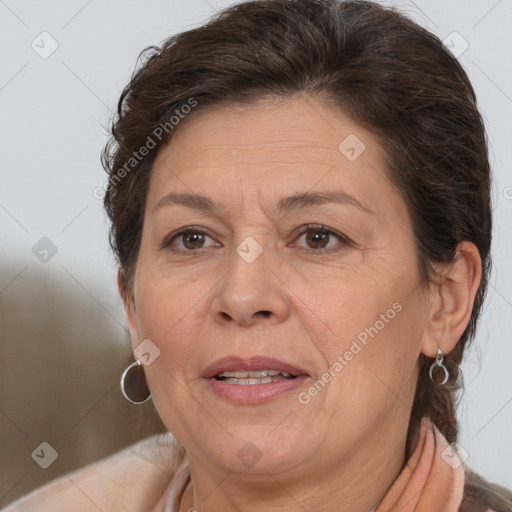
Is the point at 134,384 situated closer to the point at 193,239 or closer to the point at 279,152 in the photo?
the point at 193,239

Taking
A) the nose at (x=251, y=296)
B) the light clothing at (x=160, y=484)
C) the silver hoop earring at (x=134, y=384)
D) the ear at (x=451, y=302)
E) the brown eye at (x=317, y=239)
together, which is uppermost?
the nose at (x=251, y=296)

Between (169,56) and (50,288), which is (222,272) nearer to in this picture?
(169,56)

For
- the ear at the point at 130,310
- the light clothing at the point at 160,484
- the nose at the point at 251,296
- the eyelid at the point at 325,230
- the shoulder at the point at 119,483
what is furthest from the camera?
the shoulder at the point at 119,483

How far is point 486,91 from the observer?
247 centimetres

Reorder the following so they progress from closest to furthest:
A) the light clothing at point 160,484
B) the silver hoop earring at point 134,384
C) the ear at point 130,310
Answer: the light clothing at point 160,484
the ear at point 130,310
the silver hoop earring at point 134,384

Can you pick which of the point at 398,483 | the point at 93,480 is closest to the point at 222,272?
the point at 398,483

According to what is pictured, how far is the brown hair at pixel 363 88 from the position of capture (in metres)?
1.70

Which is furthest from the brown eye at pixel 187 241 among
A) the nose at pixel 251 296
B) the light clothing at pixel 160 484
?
the light clothing at pixel 160 484

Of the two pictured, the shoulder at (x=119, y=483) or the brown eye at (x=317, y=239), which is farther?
the shoulder at (x=119, y=483)

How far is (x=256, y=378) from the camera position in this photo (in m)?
1.58

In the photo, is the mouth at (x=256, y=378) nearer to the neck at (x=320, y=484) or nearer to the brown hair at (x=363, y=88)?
the neck at (x=320, y=484)

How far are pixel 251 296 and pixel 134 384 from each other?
2.12 ft

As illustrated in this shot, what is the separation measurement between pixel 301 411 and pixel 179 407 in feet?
0.80

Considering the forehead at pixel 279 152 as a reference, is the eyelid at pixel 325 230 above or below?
below
